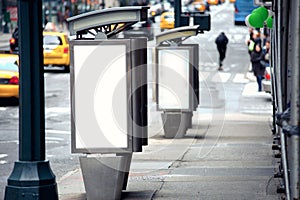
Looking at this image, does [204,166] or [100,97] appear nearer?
[100,97]

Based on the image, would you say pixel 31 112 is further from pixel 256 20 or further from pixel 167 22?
pixel 167 22

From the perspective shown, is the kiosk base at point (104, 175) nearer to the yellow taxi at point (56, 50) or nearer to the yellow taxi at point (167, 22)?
the yellow taxi at point (56, 50)

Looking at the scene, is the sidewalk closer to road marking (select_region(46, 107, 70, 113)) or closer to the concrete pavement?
the concrete pavement

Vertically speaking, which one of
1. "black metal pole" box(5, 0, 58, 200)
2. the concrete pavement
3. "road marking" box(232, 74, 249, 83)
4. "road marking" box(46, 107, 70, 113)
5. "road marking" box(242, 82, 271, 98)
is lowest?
"road marking" box(232, 74, 249, 83)

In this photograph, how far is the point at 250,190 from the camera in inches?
440

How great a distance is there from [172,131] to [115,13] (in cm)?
830

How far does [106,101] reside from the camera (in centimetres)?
1012

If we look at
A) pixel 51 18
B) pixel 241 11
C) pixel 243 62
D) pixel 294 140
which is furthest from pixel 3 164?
pixel 51 18

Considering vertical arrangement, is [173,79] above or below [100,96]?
below

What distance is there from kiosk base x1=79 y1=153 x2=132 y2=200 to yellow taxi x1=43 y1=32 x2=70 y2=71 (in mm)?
27121

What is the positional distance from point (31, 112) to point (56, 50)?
1092 inches

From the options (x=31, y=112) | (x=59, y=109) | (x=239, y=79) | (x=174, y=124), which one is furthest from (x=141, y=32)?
(x=31, y=112)

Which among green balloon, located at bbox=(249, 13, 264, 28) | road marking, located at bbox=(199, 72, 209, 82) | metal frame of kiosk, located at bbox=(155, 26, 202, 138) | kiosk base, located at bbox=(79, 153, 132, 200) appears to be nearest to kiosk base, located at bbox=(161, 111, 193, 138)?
metal frame of kiosk, located at bbox=(155, 26, 202, 138)

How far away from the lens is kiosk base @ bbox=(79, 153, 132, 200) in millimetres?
10211
